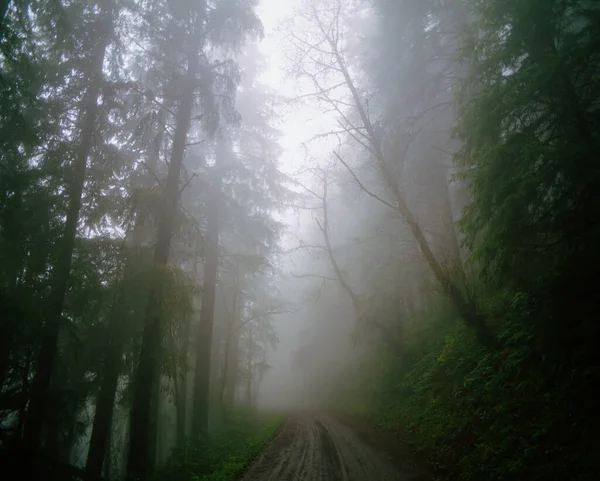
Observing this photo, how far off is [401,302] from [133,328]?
11816mm

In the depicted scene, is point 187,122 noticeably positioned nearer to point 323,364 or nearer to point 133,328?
point 133,328

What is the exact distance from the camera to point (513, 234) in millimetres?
5824

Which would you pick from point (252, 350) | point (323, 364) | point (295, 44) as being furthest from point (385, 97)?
point (323, 364)

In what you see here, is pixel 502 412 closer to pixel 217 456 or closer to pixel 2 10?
pixel 217 456

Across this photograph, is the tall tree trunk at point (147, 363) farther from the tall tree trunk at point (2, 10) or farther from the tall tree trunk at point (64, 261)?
the tall tree trunk at point (2, 10)

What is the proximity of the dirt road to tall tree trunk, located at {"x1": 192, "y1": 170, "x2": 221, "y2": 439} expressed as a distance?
9.61 ft

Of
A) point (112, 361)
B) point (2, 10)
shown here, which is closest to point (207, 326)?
point (112, 361)

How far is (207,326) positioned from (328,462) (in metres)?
6.96

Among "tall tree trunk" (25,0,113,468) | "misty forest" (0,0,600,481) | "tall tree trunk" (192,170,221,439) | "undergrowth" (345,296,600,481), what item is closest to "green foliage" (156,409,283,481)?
"misty forest" (0,0,600,481)

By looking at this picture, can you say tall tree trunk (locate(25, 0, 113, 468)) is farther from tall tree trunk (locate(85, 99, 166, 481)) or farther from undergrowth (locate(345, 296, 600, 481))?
undergrowth (locate(345, 296, 600, 481))

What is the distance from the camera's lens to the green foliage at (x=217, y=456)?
8.23 meters

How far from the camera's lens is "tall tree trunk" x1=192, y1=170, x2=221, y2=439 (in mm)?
13008

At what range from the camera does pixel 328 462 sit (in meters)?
9.02

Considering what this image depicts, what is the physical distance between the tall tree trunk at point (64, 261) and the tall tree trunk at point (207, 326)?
558 centimetres
